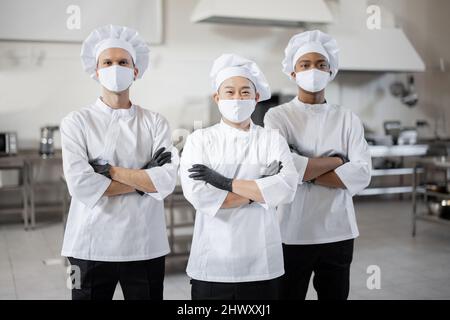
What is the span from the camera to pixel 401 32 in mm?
6371

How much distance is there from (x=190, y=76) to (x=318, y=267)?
4.07 metres

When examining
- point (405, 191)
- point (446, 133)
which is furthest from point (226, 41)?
point (446, 133)

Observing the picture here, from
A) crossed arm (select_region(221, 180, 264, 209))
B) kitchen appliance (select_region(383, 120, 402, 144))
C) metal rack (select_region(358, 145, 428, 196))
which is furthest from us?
kitchen appliance (select_region(383, 120, 402, 144))

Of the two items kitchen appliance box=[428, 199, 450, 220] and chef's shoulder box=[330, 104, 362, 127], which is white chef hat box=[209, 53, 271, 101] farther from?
kitchen appliance box=[428, 199, 450, 220]

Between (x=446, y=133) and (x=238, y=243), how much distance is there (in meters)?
6.26

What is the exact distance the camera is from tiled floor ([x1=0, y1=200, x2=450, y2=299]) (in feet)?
10.8

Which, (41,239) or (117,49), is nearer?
(117,49)

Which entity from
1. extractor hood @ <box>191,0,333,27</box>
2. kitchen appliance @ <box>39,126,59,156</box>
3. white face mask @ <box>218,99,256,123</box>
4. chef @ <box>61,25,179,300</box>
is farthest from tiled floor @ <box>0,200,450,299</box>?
extractor hood @ <box>191,0,333,27</box>

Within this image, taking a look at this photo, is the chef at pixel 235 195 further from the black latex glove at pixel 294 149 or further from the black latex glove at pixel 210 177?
the black latex glove at pixel 294 149

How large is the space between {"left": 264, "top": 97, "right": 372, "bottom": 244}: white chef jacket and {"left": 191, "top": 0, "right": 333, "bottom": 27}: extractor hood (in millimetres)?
3377

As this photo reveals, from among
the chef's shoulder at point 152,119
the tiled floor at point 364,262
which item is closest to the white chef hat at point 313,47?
the chef's shoulder at point 152,119

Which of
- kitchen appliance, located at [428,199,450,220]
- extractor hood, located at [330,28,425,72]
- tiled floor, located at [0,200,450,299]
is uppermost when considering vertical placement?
A: extractor hood, located at [330,28,425,72]

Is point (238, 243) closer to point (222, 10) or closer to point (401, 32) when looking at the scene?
point (222, 10)

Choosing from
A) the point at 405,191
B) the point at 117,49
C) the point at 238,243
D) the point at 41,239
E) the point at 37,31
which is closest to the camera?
A: the point at 238,243
